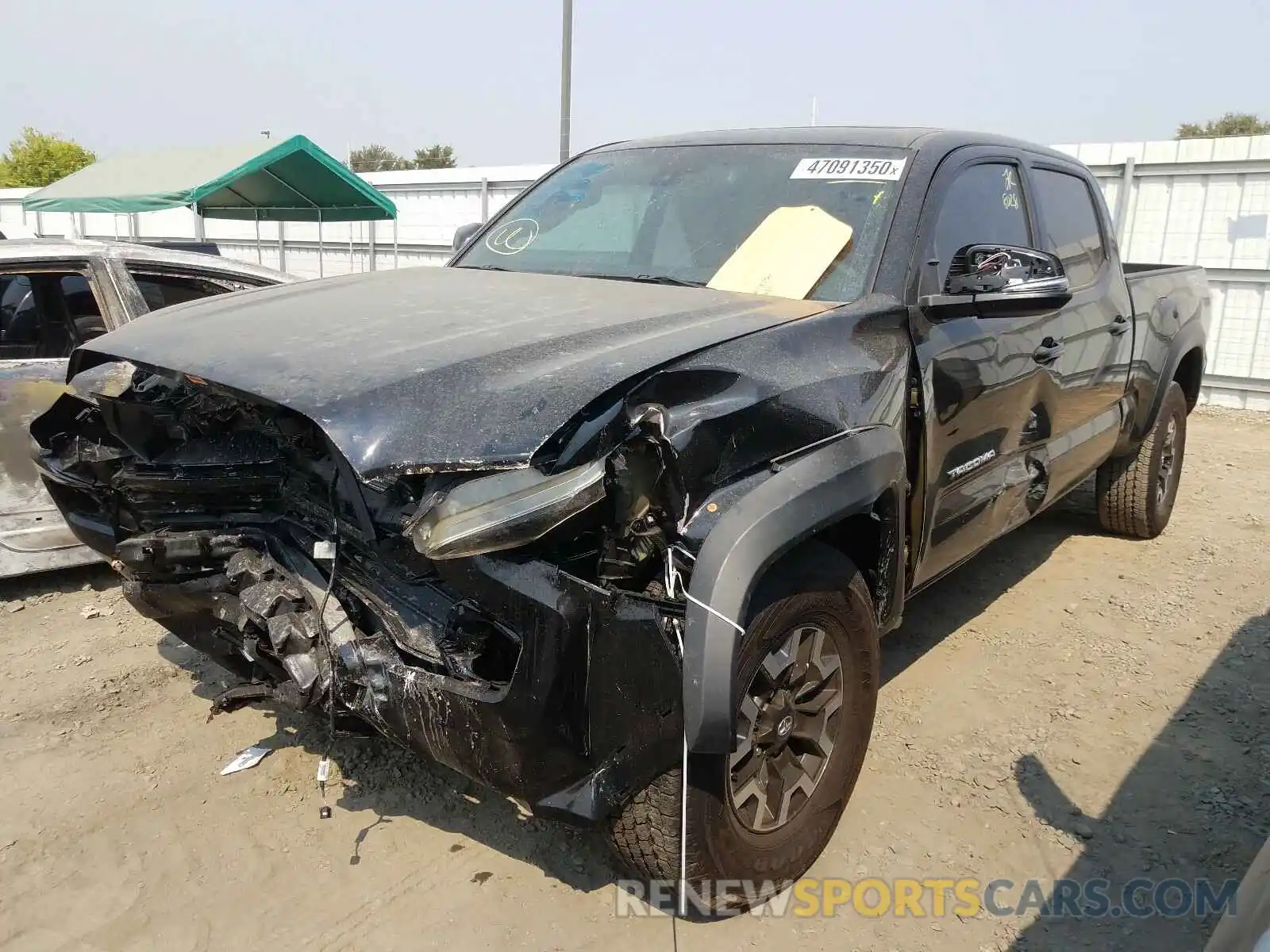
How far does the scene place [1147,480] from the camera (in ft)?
16.8

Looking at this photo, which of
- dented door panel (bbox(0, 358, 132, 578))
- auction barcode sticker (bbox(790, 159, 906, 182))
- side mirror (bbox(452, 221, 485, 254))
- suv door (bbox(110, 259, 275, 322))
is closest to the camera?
auction barcode sticker (bbox(790, 159, 906, 182))

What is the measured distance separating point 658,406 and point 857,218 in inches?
51.9

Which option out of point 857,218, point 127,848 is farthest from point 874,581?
point 127,848

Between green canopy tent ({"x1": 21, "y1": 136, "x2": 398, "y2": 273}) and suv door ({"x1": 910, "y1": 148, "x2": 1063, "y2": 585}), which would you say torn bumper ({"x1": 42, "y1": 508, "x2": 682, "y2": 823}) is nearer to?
suv door ({"x1": 910, "y1": 148, "x2": 1063, "y2": 585})

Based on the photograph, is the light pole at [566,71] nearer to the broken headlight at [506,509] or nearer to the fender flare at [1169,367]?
the fender flare at [1169,367]

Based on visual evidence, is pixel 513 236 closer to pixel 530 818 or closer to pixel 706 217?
Result: pixel 706 217

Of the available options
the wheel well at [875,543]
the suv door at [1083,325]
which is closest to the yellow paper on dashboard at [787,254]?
the wheel well at [875,543]

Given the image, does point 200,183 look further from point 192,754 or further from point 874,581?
point 874,581

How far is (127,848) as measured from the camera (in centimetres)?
260

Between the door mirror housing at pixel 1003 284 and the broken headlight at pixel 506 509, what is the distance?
54.6 inches

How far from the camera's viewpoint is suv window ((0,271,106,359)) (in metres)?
4.27

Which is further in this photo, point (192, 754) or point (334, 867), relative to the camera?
point (192, 754)

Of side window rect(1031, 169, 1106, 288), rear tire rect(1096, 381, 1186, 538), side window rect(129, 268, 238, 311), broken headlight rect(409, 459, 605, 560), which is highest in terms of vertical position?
side window rect(1031, 169, 1106, 288)

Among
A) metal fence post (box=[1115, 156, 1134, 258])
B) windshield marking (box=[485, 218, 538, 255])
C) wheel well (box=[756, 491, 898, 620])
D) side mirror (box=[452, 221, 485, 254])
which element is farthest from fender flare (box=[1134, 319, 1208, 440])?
metal fence post (box=[1115, 156, 1134, 258])
